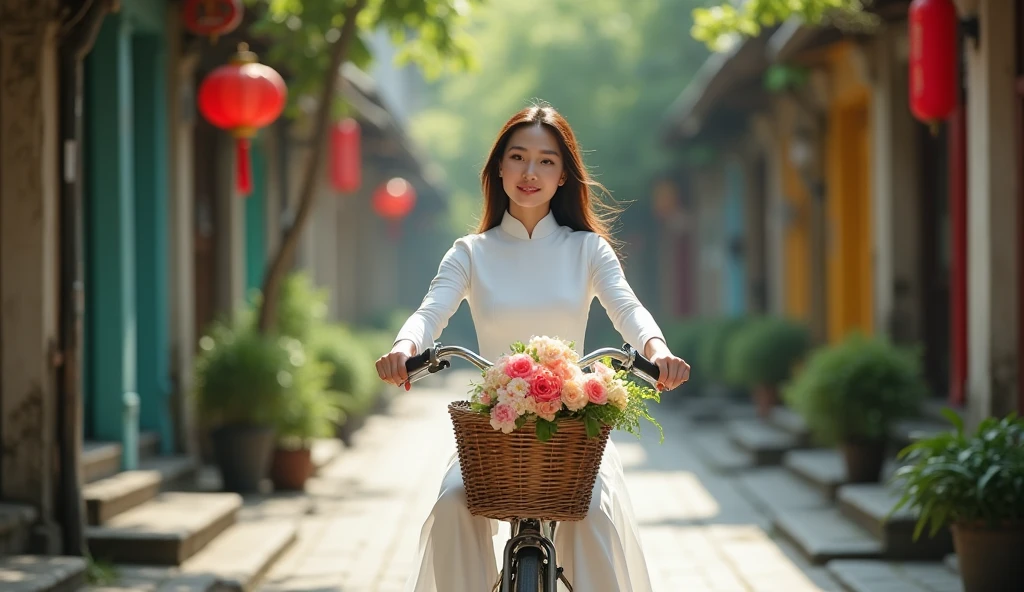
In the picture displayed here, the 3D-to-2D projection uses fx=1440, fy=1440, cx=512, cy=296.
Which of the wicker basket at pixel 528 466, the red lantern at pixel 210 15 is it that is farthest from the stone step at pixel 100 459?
the wicker basket at pixel 528 466

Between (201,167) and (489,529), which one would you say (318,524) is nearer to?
(201,167)

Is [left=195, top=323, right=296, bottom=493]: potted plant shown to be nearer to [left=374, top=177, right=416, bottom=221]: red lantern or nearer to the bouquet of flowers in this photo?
the bouquet of flowers

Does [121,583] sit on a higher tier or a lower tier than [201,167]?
lower

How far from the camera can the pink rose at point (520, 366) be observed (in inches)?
136

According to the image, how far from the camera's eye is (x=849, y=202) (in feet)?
45.0

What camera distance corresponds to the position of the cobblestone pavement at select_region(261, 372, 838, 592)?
7297mm

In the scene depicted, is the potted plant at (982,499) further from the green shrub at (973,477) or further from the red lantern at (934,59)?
the red lantern at (934,59)

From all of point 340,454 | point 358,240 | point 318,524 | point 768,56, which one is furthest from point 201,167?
point 358,240

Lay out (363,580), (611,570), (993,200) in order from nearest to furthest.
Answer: (611,570)
(363,580)
(993,200)

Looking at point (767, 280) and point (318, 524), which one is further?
point (767, 280)

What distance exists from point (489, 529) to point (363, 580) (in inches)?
140

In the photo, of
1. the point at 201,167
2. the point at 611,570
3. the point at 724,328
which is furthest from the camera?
the point at 724,328

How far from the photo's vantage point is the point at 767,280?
18.0 meters

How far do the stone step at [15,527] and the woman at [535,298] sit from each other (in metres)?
3.17
